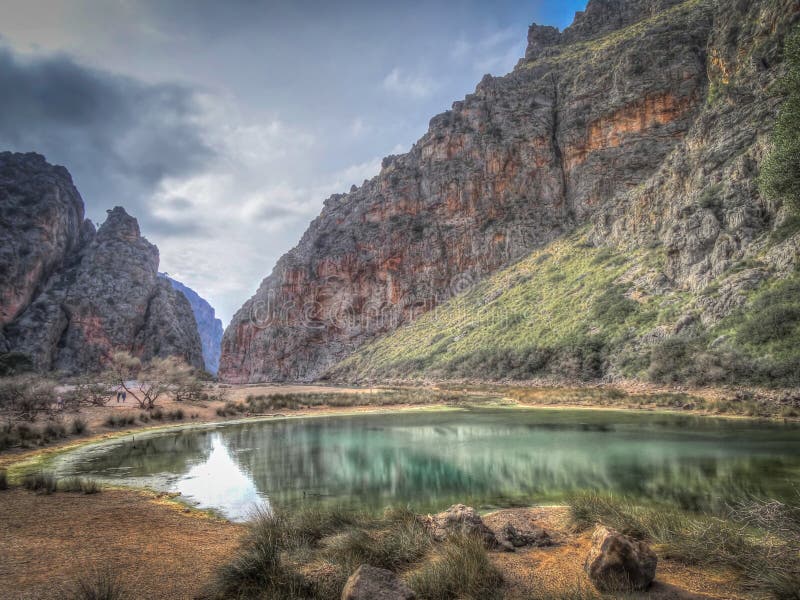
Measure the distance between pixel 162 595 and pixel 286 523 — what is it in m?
2.09

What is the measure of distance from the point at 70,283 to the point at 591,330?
92441 millimetres

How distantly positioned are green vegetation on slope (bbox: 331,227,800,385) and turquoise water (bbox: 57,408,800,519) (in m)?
8.19

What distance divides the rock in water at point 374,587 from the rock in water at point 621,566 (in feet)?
7.31

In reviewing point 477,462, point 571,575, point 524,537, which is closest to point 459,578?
point 571,575

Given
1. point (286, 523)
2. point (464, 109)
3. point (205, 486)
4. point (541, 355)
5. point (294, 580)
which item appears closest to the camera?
point (294, 580)

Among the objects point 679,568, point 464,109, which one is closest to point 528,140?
point 464,109

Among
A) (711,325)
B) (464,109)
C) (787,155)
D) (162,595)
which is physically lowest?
(162,595)

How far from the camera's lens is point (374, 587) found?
164 inches

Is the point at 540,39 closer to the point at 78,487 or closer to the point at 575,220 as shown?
the point at 575,220

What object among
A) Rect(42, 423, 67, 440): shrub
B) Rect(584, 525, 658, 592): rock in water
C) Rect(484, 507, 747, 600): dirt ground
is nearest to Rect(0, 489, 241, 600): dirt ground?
Rect(484, 507, 747, 600): dirt ground

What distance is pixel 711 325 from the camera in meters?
29.2

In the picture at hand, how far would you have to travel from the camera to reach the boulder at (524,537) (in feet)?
21.0

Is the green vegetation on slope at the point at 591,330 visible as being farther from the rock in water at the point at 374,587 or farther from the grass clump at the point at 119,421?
the grass clump at the point at 119,421

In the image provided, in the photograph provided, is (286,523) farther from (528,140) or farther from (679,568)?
(528,140)
